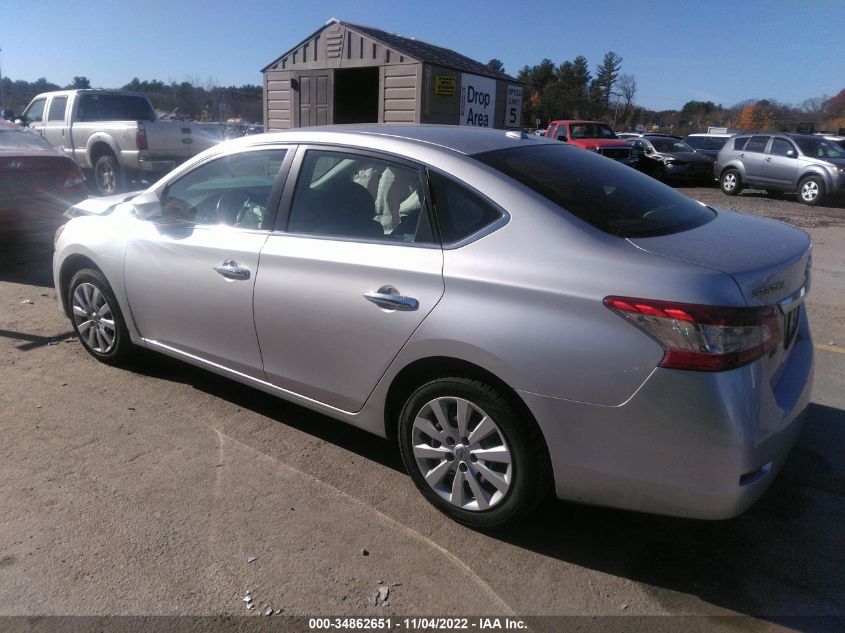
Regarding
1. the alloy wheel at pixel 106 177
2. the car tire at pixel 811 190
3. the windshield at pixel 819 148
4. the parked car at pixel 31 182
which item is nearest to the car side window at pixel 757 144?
the windshield at pixel 819 148

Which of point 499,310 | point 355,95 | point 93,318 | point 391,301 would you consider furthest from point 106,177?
point 499,310

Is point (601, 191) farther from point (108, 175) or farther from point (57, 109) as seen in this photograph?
point (57, 109)

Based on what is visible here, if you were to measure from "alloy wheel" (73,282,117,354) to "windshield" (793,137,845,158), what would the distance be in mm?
17244

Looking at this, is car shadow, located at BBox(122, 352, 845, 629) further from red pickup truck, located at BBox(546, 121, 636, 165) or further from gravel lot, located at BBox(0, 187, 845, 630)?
red pickup truck, located at BBox(546, 121, 636, 165)

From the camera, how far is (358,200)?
11.4ft

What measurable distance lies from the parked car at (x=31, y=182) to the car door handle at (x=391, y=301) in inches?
258

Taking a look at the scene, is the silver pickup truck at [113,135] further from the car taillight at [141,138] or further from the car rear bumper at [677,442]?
the car rear bumper at [677,442]

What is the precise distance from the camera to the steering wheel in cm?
396

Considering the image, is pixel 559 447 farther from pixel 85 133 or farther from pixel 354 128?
pixel 85 133

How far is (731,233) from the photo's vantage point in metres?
3.04

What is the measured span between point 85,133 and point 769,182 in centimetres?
1585

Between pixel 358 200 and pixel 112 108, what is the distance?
12775 mm

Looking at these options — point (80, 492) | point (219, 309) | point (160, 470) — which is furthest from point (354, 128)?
point (80, 492)

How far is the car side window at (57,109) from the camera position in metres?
13.9
